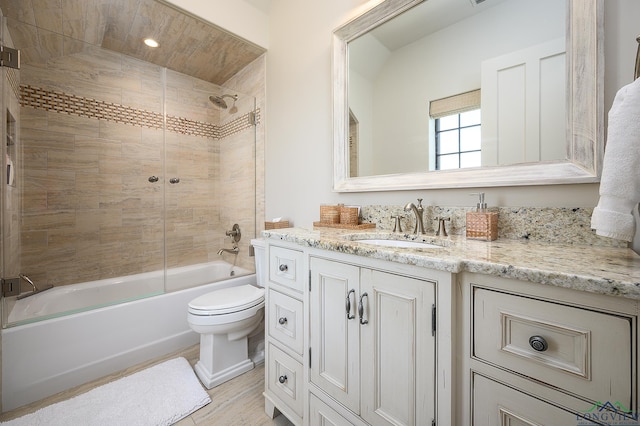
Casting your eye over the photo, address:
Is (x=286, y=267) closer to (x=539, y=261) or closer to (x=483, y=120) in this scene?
(x=539, y=261)

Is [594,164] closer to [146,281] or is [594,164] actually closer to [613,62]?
[613,62]

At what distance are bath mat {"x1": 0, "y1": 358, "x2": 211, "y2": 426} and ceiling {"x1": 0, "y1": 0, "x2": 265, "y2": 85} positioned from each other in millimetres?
2211

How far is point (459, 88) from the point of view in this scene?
1.14 meters

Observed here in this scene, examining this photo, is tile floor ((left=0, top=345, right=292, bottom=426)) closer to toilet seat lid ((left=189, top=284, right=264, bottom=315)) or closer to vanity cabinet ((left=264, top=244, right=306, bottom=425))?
vanity cabinet ((left=264, top=244, right=306, bottom=425))

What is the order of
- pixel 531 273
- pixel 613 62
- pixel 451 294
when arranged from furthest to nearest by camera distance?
1. pixel 613 62
2. pixel 451 294
3. pixel 531 273

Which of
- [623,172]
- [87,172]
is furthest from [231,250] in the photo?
[623,172]

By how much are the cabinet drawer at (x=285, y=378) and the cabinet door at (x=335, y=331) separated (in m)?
0.12

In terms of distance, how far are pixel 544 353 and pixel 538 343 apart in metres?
0.03

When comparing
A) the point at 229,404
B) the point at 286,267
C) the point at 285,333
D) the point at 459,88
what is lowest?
the point at 229,404

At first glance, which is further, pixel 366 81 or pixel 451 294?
pixel 366 81

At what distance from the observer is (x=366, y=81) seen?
1506 mm

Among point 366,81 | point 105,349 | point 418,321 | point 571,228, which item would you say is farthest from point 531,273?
point 105,349

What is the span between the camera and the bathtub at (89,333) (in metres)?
1.36

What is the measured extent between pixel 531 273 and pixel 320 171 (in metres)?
1.39
